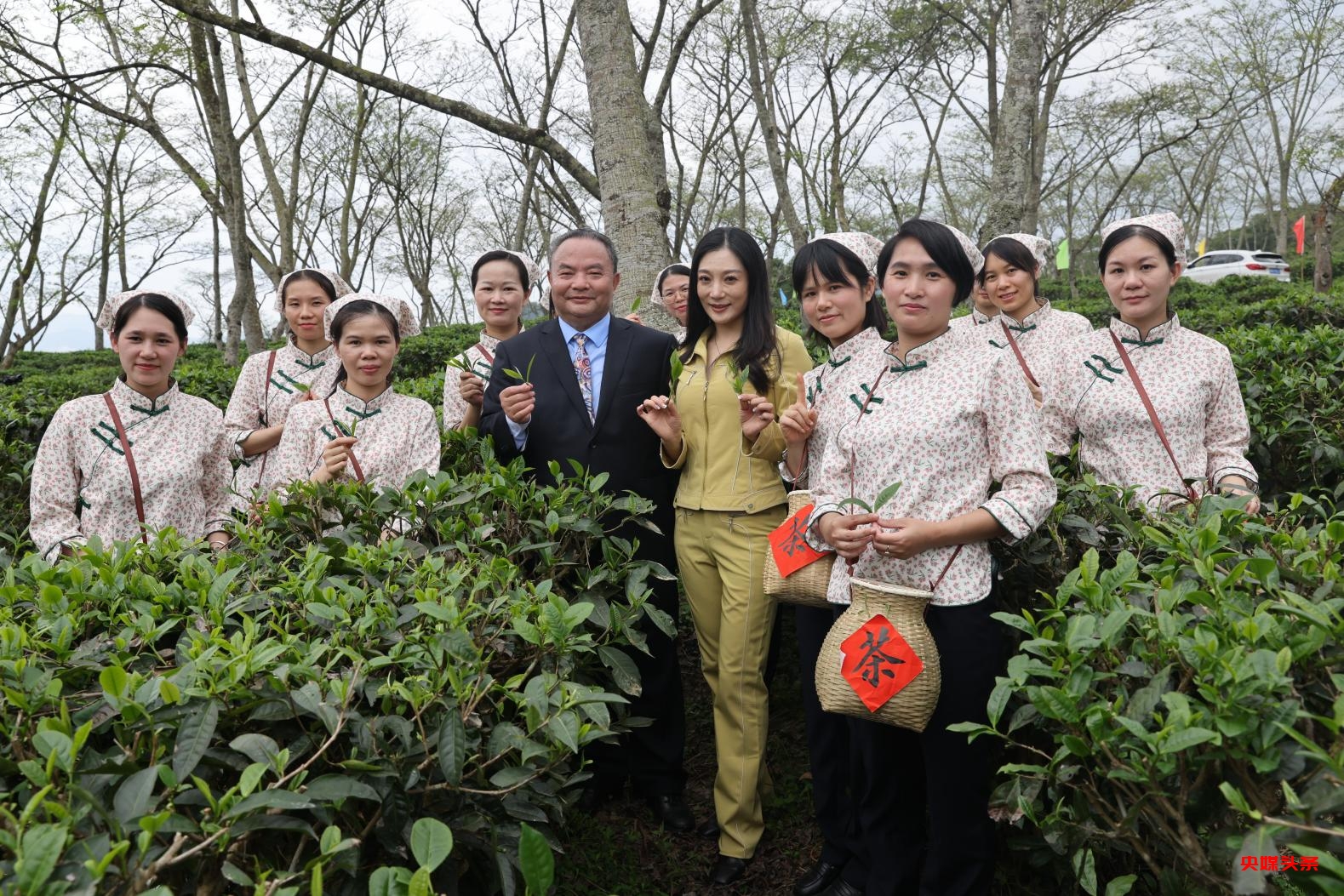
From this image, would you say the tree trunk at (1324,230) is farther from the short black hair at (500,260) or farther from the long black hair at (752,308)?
the short black hair at (500,260)

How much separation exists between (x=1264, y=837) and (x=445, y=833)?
116 centimetres

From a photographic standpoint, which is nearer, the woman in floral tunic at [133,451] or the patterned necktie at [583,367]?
the woman in floral tunic at [133,451]

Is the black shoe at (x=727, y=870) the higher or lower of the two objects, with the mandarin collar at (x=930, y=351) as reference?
lower

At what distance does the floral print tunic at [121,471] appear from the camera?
2.89 meters

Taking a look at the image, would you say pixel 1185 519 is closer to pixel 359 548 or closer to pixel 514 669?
pixel 514 669

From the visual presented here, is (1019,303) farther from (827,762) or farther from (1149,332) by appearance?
(827,762)

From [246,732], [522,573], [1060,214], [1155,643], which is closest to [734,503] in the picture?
[522,573]

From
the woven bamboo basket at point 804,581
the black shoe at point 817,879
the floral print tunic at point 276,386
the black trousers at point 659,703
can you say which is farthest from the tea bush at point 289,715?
the floral print tunic at point 276,386

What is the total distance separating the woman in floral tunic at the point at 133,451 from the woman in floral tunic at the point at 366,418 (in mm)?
311

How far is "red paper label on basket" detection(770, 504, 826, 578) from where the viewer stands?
250cm

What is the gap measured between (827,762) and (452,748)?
1.58 metres

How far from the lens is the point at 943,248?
7.67ft

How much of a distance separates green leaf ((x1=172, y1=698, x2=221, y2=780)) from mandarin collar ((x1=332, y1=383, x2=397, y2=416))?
74.9 inches

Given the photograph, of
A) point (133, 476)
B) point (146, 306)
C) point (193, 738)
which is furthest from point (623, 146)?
point (193, 738)
